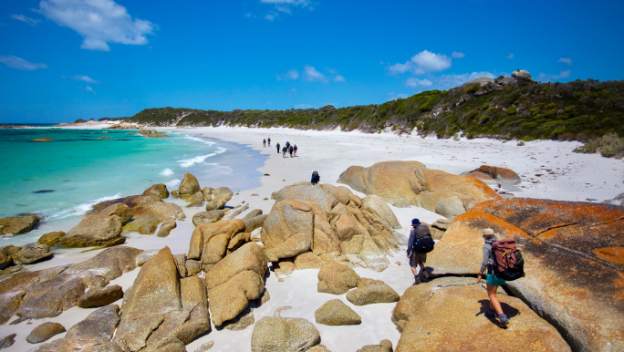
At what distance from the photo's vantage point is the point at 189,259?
7.88 m

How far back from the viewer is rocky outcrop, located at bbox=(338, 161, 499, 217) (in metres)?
11.2

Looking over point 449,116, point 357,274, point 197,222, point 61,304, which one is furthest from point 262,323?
point 449,116

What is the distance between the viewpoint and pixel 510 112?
119 ft

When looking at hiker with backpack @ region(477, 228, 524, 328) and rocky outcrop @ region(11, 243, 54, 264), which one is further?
rocky outcrop @ region(11, 243, 54, 264)

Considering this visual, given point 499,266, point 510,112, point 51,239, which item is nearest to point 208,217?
point 51,239

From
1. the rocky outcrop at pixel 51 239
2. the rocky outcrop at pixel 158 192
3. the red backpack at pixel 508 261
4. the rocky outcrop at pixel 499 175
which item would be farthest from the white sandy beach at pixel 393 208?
the rocky outcrop at pixel 158 192

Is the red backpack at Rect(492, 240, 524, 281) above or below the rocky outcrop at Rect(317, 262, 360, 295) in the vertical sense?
above

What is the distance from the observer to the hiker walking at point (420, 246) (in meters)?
6.50

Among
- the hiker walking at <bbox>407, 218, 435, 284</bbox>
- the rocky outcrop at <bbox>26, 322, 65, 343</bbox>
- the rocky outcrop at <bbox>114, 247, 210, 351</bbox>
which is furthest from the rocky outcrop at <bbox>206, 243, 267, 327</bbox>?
the hiker walking at <bbox>407, 218, 435, 284</bbox>

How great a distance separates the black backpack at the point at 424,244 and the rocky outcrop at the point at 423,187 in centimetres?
491

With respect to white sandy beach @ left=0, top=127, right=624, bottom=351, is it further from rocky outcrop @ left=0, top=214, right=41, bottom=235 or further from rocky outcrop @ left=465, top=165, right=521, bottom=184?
rocky outcrop @ left=0, top=214, right=41, bottom=235

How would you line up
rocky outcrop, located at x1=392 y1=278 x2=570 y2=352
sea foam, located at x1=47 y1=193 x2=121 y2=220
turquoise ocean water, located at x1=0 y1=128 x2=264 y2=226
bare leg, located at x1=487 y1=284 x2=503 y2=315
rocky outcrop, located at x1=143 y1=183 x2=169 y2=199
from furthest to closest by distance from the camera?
rocky outcrop, located at x1=143 y1=183 x2=169 y2=199 → turquoise ocean water, located at x1=0 y1=128 x2=264 y2=226 → sea foam, located at x1=47 y1=193 x2=121 y2=220 → bare leg, located at x1=487 y1=284 x2=503 y2=315 → rocky outcrop, located at x1=392 y1=278 x2=570 y2=352

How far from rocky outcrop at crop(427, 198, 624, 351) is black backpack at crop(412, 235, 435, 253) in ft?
0.75

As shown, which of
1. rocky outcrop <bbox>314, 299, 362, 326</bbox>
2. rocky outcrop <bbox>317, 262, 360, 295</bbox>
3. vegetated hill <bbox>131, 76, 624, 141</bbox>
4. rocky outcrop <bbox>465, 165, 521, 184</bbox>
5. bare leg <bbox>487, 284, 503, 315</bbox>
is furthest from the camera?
vegetated hill <bbox>131, 76, 624, 141</bbox>
